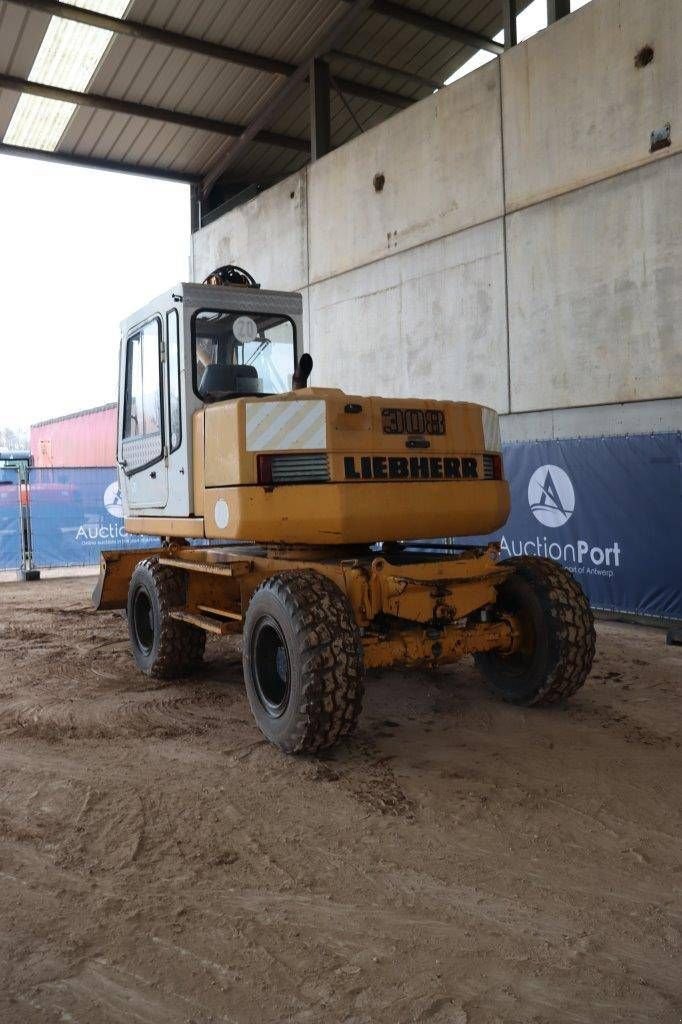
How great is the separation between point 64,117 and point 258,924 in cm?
1625

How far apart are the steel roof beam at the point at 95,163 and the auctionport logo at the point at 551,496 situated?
12116 millimetres

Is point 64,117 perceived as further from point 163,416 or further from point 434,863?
point 434,863

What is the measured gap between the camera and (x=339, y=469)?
208 inches

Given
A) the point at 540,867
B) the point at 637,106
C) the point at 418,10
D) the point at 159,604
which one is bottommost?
the point at 540,867

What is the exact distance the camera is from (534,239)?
10.6m

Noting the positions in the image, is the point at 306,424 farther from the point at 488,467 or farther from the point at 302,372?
the point at 488,467

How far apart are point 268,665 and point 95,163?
14972 millimetres

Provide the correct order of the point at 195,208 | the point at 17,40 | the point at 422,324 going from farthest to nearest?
1. the point at 195,208
2. the point at 17,40
3. the point at 422,324

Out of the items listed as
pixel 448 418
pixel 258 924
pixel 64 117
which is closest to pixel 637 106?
pixel 448 418

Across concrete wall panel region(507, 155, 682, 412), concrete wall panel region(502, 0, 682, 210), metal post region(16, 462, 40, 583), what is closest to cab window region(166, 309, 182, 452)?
concrete wall panel region(507, 155, 682, 412)

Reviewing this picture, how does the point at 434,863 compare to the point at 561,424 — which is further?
the point at 561,424

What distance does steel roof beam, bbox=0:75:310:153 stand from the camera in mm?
14452

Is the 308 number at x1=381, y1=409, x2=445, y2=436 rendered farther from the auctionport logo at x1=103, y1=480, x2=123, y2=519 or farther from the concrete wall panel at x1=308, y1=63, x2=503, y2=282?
the auctionport logo at x1=103, y1=480, x2=123, y2=519

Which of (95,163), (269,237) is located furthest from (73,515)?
(95,163)
